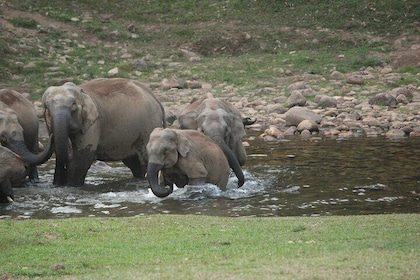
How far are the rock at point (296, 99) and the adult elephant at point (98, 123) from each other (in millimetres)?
9328

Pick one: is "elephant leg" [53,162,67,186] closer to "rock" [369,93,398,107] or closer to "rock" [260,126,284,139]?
"rock" [260,126,284,139]

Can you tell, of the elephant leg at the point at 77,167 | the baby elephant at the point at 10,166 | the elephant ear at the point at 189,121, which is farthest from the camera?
the elephant ear at the point at 189,121

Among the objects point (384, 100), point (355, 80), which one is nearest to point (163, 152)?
point (384, 100)

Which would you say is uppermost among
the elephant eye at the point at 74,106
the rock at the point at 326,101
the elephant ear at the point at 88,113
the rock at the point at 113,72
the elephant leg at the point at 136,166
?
the elephant eye at the point at 74,106

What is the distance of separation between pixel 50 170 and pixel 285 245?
1080 centimetres

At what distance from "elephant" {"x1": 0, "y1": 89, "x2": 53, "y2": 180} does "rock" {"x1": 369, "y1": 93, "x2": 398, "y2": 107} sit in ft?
40.7

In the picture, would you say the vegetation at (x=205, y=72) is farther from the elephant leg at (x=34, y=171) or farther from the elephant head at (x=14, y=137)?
the elephant leg at (x=34, y=171)

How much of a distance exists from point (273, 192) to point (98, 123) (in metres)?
3.49

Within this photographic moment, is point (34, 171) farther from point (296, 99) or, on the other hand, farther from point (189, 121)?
point (296, 99)

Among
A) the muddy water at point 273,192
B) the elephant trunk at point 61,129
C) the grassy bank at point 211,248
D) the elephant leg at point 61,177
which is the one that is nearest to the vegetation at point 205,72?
the grassy bank at point 211,248

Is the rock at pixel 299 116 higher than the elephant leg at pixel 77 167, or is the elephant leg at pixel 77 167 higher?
the elephant leg at pixel 77 167

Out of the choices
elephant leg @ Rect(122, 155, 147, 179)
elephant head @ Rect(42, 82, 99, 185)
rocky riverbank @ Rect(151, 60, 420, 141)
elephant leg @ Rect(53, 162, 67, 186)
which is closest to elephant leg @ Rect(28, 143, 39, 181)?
elephant leg @ Rect(53, 162, 67, 186)

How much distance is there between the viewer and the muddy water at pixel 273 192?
1584 centimetres

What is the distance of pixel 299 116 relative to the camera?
→ 88.1 feet
